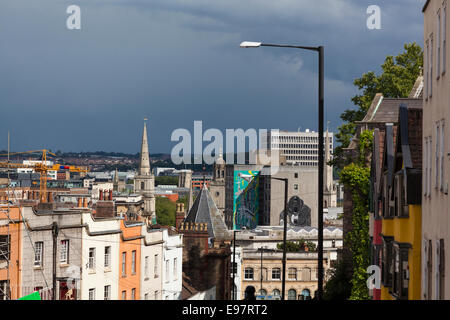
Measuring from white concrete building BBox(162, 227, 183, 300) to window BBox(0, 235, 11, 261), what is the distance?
1736 centimetres

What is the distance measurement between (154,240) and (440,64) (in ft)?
136

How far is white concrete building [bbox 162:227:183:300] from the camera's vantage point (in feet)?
204

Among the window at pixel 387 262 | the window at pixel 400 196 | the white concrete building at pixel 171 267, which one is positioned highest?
the window at pixel 400 196

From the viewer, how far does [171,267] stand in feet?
211

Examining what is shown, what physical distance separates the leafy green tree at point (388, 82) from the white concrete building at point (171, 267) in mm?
13562

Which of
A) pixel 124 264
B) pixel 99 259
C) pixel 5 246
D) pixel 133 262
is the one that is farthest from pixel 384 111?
pixel 5 246

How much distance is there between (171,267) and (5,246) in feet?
66.9

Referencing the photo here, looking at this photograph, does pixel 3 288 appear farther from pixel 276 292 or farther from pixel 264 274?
pixel 264 274

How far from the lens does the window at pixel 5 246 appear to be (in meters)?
44.7

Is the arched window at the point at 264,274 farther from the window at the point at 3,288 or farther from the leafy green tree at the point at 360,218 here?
→ the window at the point at 3,288

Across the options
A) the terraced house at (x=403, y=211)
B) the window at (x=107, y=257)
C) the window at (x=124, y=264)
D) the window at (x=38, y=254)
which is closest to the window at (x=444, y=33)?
the terraced house at (x=403, y=211)
